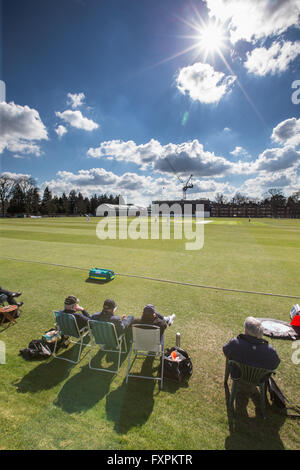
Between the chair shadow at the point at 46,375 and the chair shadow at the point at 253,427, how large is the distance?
3.33 m

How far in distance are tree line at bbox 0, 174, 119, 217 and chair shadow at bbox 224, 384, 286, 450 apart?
372 feet

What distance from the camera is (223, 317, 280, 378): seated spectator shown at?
352cm

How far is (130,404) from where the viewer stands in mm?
3816

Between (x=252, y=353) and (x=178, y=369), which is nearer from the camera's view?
(x=252, y=353)

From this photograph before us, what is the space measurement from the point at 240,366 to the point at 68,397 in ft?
10.5

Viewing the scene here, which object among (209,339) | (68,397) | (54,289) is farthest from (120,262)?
(68,397)

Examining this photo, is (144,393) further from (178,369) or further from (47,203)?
(47,203)

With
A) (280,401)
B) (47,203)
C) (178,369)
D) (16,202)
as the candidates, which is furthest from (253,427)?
(47,203)

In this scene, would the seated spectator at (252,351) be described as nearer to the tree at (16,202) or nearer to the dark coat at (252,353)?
the dark coat at (252,353)

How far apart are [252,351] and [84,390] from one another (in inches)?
129

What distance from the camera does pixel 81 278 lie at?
11.1 meters

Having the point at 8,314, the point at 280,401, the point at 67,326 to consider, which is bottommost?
the point at 280,401

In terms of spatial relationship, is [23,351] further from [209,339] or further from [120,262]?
[120,262]

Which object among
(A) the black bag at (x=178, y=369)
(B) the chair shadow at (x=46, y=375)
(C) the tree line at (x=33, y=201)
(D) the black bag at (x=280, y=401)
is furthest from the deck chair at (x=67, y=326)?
(C) the tree line at (x=33, y=201)
